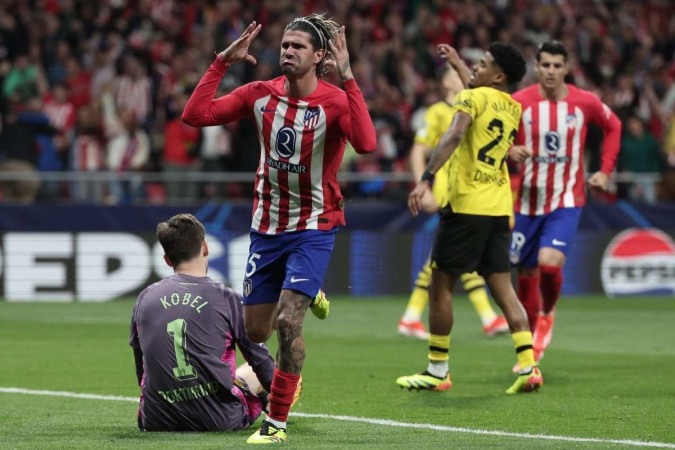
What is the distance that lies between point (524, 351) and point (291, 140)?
2.80 m

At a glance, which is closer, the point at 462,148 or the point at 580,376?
the point at 462,148

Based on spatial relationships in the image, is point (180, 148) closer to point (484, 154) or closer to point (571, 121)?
point (571, 121)

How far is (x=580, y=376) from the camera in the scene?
10445mm

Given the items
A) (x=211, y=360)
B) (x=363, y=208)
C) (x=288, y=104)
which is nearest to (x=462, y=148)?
(x=288, y=104)

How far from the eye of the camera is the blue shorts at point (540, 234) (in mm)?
10898

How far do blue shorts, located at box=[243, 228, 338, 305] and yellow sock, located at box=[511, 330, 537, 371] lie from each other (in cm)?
234

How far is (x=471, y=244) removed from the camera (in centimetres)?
959

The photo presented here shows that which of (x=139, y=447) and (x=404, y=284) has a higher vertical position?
(x=139, y=447)

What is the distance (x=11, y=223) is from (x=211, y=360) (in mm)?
10046

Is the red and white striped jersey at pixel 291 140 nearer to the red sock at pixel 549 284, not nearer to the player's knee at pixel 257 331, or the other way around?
the player's knee at pixel 257 331

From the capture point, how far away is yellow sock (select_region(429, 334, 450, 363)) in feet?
31.5

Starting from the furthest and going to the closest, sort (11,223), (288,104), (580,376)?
1. (11,223)
2. (580,376)
3. (288,104)

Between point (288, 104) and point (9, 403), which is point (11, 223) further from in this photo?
point (288, 104)

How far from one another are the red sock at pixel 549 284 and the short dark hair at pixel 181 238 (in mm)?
4331
